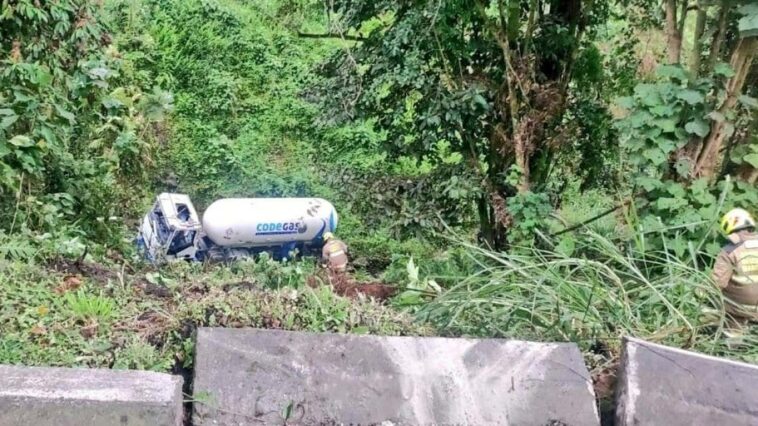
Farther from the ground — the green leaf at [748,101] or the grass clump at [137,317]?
the green leaf at [748,101]

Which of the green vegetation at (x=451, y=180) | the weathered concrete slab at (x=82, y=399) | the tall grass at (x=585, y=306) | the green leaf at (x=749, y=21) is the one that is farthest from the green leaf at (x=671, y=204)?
the weathered concrete slab at (x=82, y=399)

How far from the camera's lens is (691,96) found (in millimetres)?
4293

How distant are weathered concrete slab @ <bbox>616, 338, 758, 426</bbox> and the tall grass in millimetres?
344

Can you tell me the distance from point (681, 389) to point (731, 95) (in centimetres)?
285

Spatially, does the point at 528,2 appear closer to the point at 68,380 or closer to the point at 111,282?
the point at 111,282

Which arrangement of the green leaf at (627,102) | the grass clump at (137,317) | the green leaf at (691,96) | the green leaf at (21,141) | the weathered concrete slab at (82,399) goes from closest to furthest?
the weathered concrete slab at (82,399) < the grass clump at (137,317) < the green leaf at (21,141) < the green leaf at (691,96) < the green leaf at (627,102)

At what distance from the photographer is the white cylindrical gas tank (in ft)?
30.0

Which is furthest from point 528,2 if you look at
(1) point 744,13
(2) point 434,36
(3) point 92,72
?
(3) point 92,72

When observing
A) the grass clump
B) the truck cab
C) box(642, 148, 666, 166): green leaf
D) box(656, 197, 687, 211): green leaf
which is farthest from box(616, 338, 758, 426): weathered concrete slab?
the truck cab

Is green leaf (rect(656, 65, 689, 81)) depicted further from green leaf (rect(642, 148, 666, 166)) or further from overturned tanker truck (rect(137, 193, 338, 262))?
overturned tanker truck (rect(137, 193, 338, 262))

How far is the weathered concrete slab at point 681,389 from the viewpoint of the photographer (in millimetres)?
2129

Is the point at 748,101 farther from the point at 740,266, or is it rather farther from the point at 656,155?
the point at 740,266

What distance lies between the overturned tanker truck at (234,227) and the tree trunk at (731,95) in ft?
17.6

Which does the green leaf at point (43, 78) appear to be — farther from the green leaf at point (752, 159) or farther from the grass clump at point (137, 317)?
the green leaf at point (752, 159)
